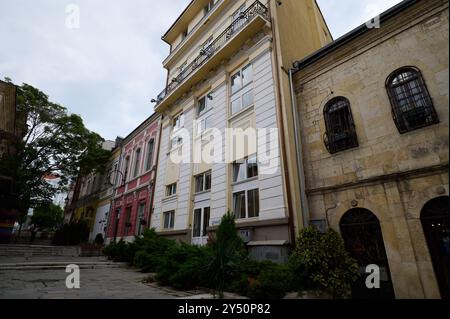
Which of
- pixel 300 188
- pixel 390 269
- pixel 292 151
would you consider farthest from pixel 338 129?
pixel 390 269

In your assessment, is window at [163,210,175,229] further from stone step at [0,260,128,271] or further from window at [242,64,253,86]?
window at [242,64,253,86]

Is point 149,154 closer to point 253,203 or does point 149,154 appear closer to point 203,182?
point 203,182

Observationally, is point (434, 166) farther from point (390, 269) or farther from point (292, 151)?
point (292, 151)

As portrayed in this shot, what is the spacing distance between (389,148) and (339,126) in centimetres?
180

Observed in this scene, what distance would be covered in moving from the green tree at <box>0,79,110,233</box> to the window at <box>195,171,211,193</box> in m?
14.1

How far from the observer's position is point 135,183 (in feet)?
60.6

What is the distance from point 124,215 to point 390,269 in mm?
17423

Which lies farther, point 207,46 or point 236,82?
point 207,46

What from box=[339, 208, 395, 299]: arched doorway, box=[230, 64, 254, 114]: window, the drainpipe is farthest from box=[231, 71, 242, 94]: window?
box=[339, 208, 395, 299]: arched doorway

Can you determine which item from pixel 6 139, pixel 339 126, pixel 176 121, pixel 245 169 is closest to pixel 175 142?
pixel 176 121

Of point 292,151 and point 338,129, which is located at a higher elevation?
point 338,129

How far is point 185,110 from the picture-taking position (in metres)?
15.0

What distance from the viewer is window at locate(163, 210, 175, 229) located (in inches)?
526

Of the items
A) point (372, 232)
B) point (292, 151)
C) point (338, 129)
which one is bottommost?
point (372, 232)
